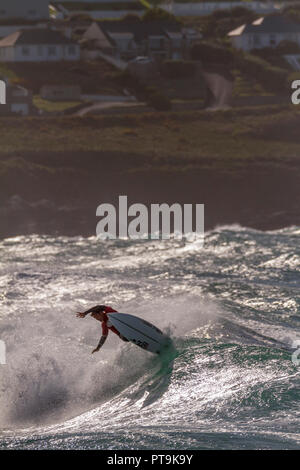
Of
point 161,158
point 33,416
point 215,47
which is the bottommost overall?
point 33,416

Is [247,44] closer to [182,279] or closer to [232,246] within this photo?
[232,246]

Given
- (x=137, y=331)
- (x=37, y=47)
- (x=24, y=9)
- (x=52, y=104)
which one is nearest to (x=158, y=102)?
(x=52, y=104)

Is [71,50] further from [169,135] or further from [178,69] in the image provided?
[169,135]

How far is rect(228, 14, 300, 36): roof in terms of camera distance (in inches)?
2333

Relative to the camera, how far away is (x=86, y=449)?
1375 centimetres

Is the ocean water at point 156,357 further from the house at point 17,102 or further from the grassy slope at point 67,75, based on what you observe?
the grassy slope at point 67,75

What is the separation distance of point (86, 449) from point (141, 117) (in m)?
43.1

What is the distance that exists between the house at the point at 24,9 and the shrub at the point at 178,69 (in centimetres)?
984

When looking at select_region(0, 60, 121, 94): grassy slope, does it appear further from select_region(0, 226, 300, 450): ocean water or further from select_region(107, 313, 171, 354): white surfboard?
select_region(107, 313, 171, 354): white surfboard

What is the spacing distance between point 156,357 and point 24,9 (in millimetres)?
42644

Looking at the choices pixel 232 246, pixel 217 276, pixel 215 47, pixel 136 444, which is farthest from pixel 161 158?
pixel 136 444

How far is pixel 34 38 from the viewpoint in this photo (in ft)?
183

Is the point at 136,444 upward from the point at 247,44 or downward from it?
downward

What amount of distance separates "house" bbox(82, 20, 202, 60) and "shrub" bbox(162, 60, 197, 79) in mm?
706
